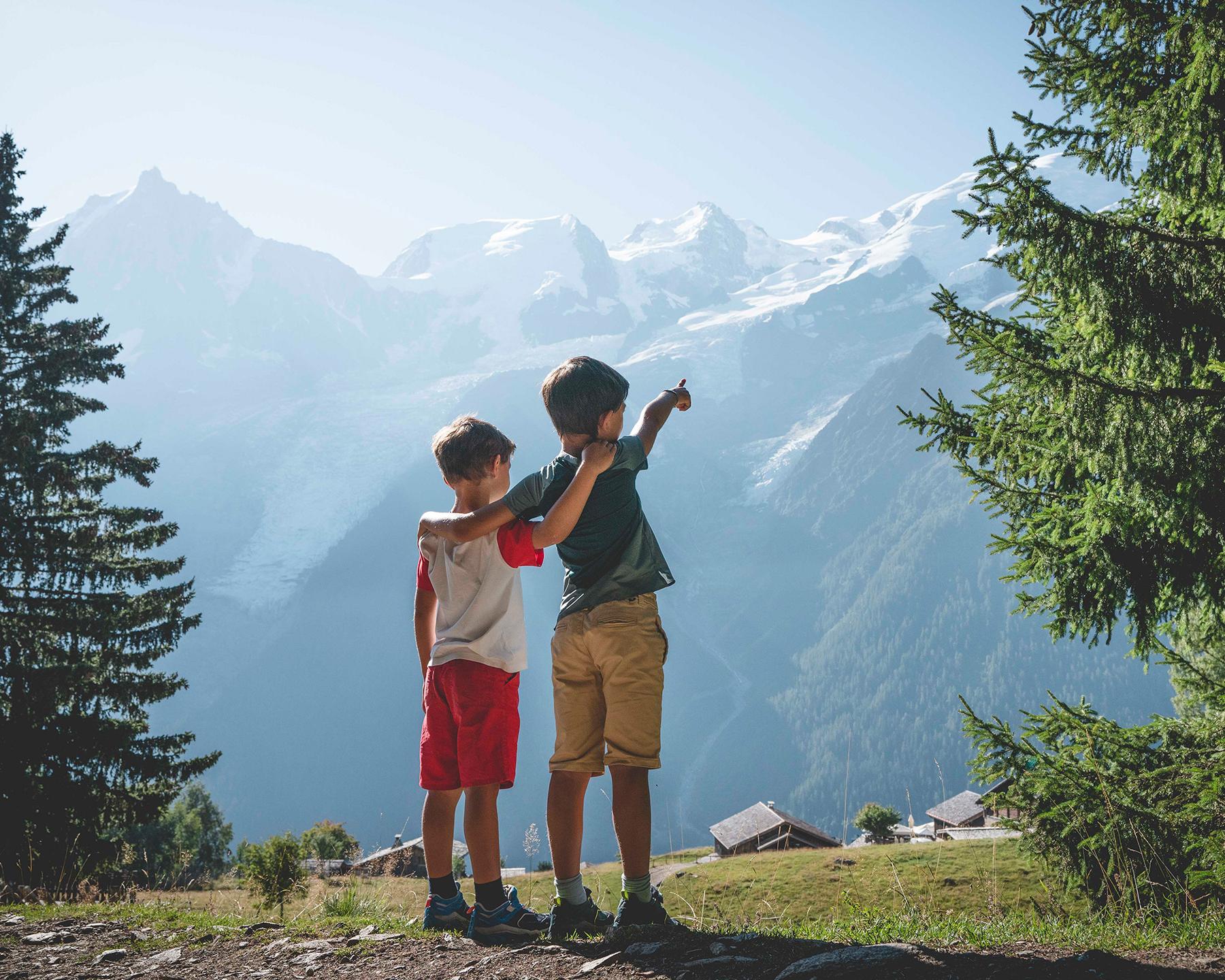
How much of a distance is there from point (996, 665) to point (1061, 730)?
7972 inches

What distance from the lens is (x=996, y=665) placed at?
184 metres

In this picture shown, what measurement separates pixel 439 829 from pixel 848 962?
2.07m

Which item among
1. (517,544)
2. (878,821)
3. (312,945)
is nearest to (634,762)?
(517,544)

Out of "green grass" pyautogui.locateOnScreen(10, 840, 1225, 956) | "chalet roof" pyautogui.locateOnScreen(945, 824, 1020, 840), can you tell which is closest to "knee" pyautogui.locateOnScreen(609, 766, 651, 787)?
"green grass" pyautogui.locateOnScreen(10, 840, 1225, 956)

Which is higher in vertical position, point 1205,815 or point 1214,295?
point 1214,295

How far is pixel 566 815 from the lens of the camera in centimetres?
360

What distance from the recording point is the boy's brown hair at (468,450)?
154 inches

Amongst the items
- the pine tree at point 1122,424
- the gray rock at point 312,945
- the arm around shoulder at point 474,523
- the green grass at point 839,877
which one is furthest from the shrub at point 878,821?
the arm around shoulder at point 474,523

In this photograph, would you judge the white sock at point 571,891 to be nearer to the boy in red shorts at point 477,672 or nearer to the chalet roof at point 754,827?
the boy in red shorts at point 477,672

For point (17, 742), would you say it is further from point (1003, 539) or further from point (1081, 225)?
point (1081, 225)

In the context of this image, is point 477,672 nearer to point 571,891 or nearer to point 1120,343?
point 571,891

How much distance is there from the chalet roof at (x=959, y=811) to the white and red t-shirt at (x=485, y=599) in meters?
66.5

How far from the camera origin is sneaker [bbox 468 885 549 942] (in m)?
3.56

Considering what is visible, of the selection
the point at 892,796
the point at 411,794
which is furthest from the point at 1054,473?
the point at 411,794
